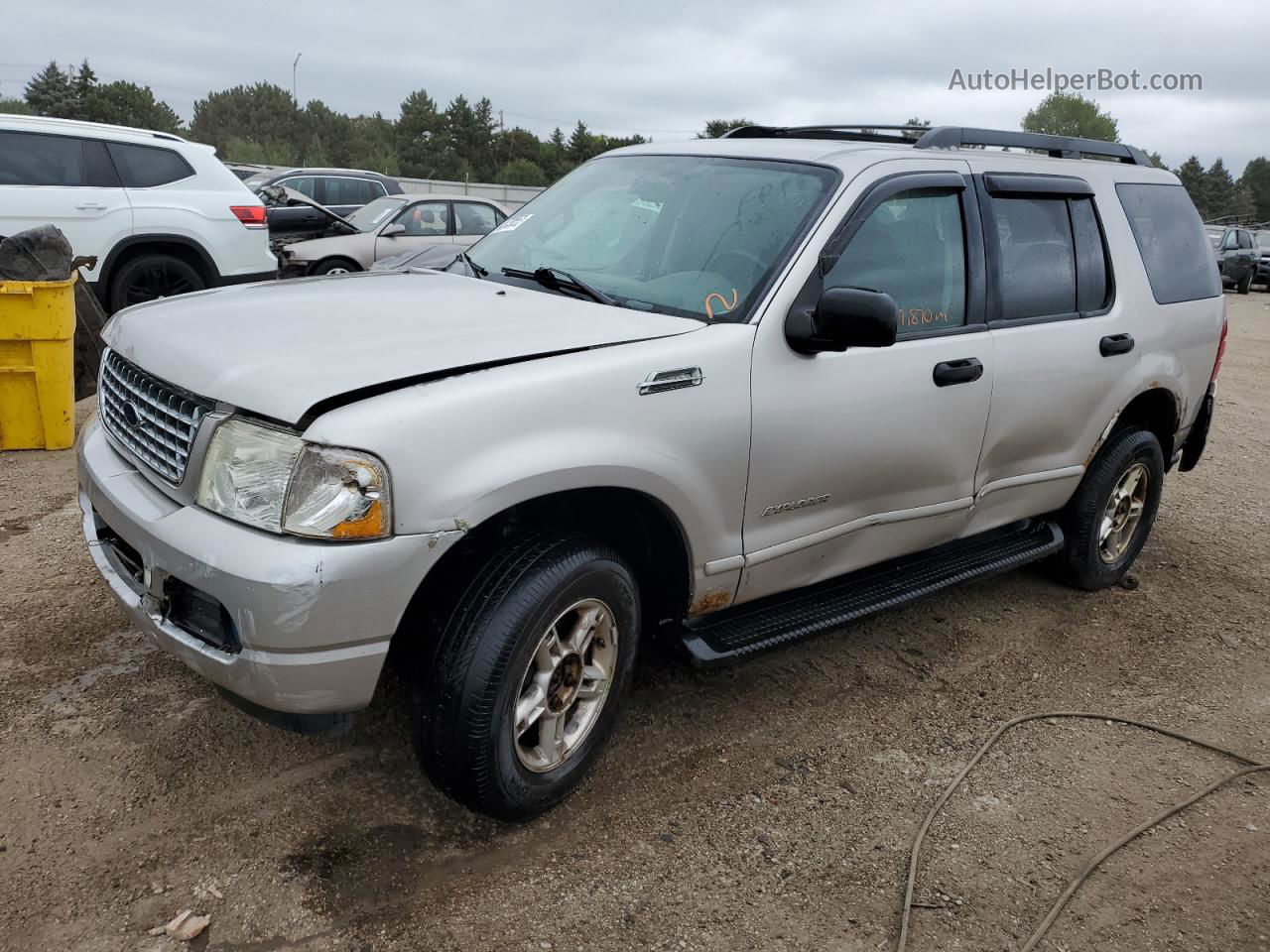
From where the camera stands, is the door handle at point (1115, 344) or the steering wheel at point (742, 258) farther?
the door handle at point (1115, 344)

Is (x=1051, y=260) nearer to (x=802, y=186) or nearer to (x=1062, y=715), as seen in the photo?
(x=802, y=186)

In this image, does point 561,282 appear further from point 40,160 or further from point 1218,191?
point 1218,191

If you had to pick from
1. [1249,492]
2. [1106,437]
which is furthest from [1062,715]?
[1249,492]

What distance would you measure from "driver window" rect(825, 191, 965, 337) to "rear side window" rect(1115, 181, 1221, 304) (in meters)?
1.35

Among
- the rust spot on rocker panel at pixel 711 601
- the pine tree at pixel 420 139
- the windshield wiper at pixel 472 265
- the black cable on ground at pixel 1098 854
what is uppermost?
the pine tree at pixel 420 139

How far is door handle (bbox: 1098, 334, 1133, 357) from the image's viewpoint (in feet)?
14.1

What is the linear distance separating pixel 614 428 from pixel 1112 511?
10.4 feet

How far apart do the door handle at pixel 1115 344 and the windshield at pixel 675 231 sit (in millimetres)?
1592

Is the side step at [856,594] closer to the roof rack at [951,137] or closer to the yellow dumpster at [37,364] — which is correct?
the roof rack at [951,137]

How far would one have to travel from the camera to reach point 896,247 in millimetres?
3562

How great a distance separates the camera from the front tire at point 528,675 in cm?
261

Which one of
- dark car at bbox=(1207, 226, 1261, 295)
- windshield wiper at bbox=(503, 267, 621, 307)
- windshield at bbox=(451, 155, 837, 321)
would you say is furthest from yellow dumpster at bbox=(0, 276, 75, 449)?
dark car at bbox=(1207, 226, 1261, 295)

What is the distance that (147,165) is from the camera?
8.52 metres

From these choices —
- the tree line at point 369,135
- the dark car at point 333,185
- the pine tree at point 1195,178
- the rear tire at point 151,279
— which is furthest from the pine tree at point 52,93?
the pine tree at point 1195,178
